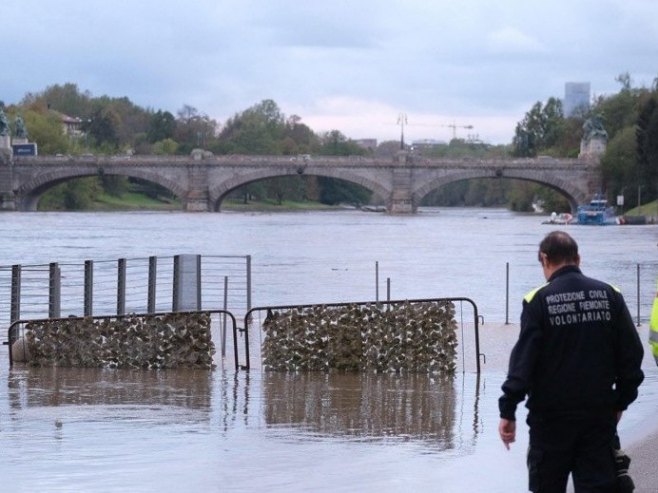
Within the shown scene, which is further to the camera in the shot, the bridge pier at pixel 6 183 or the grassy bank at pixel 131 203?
the grassy bank at pixel 131 203

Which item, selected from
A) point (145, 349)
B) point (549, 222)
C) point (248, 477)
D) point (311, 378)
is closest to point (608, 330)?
point (248, 477)

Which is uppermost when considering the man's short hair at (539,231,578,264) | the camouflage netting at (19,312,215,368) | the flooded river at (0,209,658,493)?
the man's short hair at (539,231,578,264)

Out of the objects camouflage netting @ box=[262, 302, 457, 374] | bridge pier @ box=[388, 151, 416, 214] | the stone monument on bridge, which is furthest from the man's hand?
bridge pier @ box=[388, 151, 416, 214]

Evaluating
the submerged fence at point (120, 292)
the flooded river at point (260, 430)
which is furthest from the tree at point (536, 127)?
the flooded river at point (260, 430)

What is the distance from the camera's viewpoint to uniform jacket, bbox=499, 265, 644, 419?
780cm

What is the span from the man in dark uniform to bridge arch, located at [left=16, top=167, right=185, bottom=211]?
13083cm

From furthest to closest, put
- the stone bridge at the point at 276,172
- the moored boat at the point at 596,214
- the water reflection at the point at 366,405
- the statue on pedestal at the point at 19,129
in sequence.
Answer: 1. the statue on pedestal at the point at 19,129
2. the stone bridge at the point at 276,172
3. the moored boat at the point at 596,214
4. the water reflection at the point at 366,405

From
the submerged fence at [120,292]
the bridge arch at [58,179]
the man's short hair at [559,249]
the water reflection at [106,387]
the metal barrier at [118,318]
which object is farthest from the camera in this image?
the bridge arch at [58,179]

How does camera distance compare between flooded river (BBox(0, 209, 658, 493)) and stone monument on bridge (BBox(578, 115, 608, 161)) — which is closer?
flooded river (BBox(0, 209, 658, 493))

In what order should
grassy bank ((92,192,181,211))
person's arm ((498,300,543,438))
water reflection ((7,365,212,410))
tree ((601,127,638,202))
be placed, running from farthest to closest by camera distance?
grassy bank ((92,192,181,211))
tree ((601,127,638,202))
water reflection ((7,365,212,410))
person's arm ((498,300,543,438))

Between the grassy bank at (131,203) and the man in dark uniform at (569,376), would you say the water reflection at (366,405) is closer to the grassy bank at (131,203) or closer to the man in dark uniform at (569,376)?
the man in dark uniform at (569,376)

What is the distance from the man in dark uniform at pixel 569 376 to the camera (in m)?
7.80

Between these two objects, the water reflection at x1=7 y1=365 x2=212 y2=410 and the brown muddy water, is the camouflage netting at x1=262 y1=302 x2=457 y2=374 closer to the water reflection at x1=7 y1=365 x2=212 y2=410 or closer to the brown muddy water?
the brown muddy water

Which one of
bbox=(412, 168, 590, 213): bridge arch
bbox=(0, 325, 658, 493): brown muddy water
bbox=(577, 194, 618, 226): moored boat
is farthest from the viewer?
bbox=(412, 168, 590, 213): bridge arch
